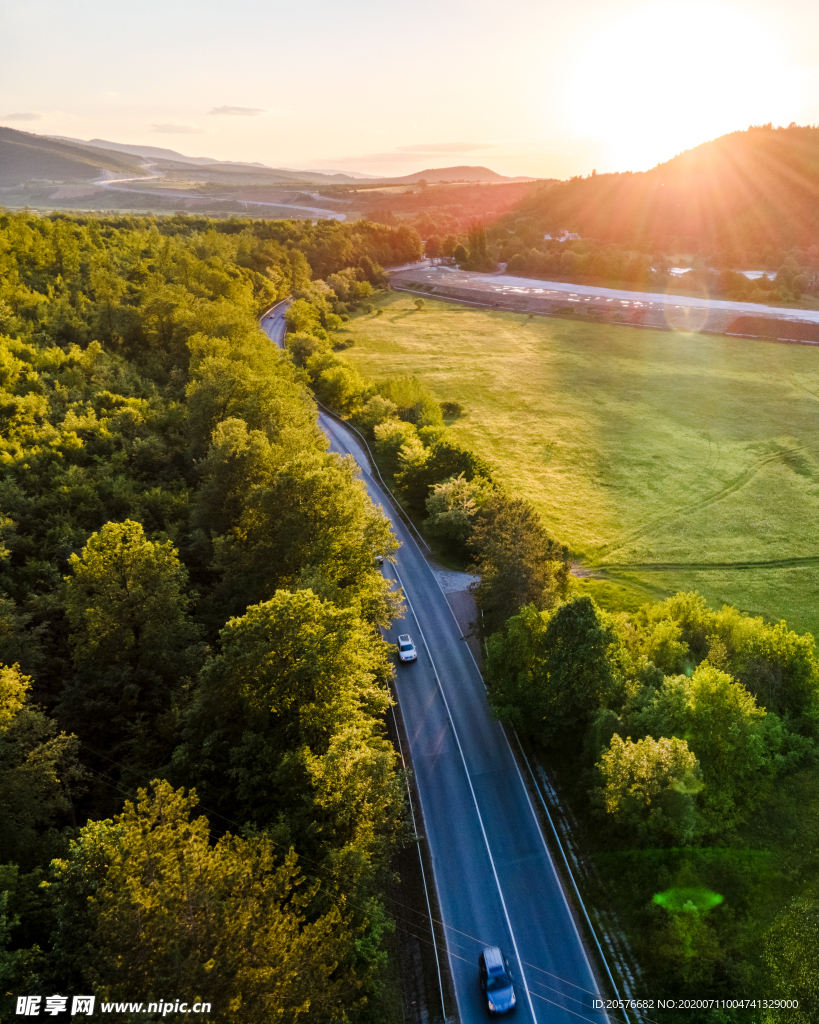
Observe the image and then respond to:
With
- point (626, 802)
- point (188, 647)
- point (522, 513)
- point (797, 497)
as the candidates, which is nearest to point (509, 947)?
point (626, 802)

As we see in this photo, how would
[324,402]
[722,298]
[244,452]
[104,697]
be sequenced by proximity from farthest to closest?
[722,298] < [324,402] < [244,452] < [104,697]

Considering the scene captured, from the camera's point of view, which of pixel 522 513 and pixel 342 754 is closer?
pixel 342 754

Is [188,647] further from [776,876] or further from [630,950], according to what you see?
[776,876]

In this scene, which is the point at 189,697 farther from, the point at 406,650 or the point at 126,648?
the point at 406,650

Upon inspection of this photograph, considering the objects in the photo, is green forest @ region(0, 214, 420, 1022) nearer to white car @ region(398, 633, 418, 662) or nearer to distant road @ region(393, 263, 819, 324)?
white car @ region(398, 633, 418, 662)

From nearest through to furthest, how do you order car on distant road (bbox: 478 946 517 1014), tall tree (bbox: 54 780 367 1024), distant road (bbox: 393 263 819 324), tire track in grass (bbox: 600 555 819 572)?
tall tree (bbox: 54 780 367 1024) < car on distant road (bbox: 478 946 517 1014) < tire track in grass (bbox: 600 555 819 572) < distant road (bbox: 393 263 819 324)

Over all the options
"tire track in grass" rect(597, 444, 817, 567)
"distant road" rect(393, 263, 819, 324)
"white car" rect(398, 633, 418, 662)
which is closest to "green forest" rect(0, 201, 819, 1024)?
"white car" rect(398, 633, 418, 662)
